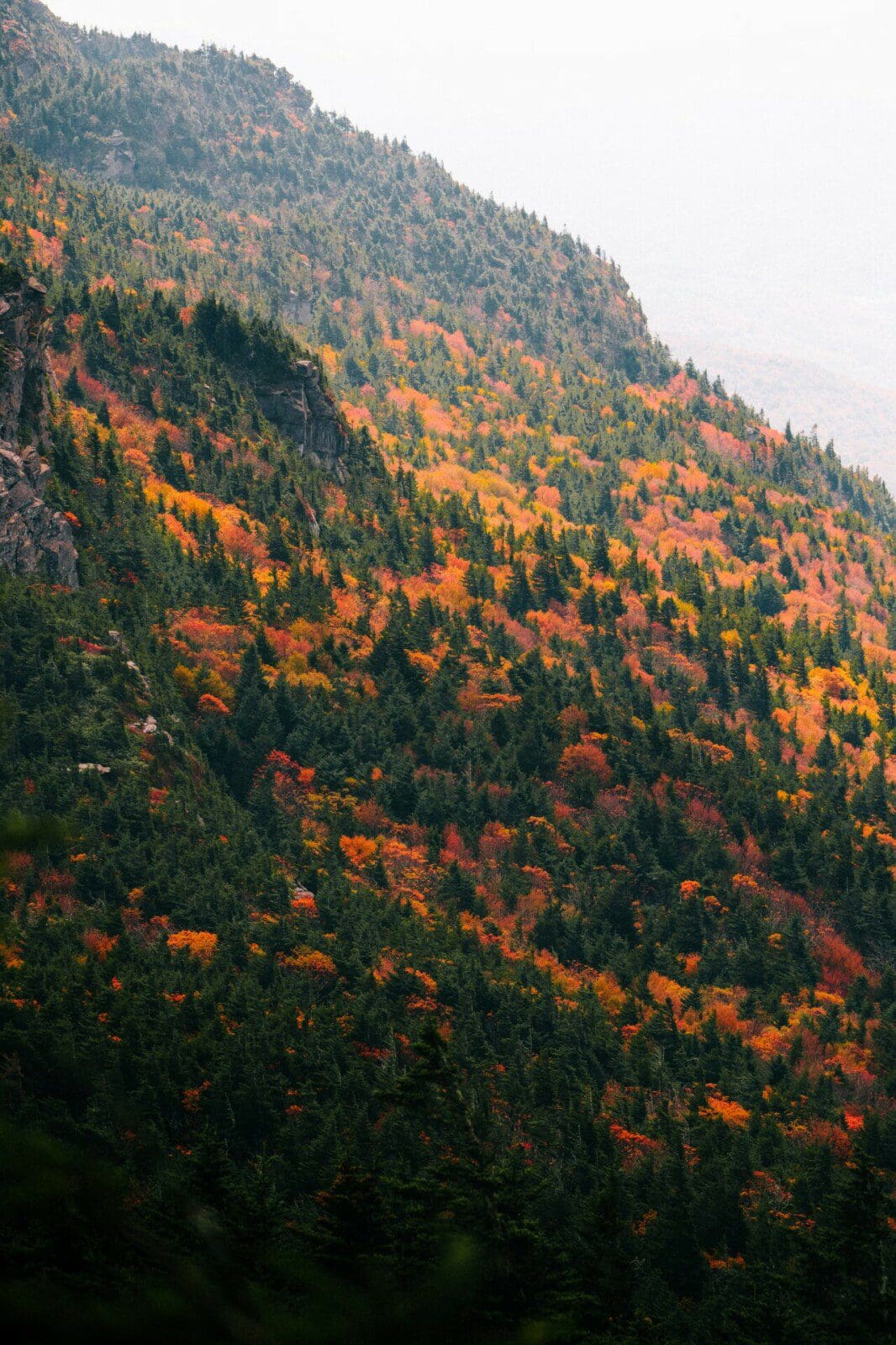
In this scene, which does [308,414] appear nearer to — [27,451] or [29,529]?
[27,451]

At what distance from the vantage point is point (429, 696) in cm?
11875

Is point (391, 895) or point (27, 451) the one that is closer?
point (391, 895)

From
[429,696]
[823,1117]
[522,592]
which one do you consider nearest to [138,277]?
[522,592]

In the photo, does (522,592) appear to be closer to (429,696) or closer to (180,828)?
(429,696)

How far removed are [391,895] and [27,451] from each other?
49.5 m

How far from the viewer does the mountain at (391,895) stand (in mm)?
21266

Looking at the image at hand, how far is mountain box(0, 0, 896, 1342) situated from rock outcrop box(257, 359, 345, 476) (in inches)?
21.7

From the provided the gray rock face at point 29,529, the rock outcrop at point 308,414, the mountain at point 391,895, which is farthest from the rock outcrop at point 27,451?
the rock outcrop at point 308,414

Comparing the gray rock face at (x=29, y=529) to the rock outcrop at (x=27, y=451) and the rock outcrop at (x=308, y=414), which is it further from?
the rock outcrop at (x=308, y=414)

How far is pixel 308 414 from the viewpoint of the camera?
156 m

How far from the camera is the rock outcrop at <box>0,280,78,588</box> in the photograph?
100 meters

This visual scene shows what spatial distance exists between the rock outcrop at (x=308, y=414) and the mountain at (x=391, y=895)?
55 centimetres

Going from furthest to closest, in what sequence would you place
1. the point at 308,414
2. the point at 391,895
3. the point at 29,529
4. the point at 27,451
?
the point at 308,414, the point at 27,451, the point at 29,529, the point at 391,895

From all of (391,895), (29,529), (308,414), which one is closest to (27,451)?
(29,529)
